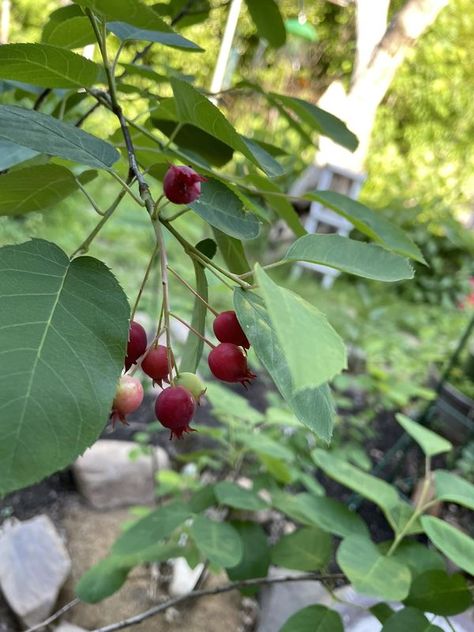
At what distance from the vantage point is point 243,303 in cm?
39

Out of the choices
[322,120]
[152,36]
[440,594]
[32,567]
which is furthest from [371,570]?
[32,567]

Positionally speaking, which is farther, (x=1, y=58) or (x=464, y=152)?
(x=464, y=152)

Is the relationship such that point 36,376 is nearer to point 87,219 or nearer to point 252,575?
point 252,575

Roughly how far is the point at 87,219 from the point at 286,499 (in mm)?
3158

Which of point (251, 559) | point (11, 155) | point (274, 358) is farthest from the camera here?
point (251, 559)

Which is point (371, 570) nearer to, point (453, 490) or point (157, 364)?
point (453, 490)

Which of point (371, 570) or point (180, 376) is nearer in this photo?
point (180, 376)

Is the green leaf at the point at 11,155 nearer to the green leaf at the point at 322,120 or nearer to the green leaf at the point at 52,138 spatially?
the green leaf at the point at 52,138

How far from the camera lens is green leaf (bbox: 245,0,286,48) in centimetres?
82

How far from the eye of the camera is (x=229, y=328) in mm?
429

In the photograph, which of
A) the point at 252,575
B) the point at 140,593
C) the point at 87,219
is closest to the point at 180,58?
the point at 87,219

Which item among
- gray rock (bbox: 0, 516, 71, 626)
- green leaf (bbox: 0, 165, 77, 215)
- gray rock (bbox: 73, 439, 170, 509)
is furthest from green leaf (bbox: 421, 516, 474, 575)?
gray rock (bbox: 73, 439, 170, 509)

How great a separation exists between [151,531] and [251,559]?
175 millimetres

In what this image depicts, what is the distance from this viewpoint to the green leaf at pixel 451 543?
2.48ft
